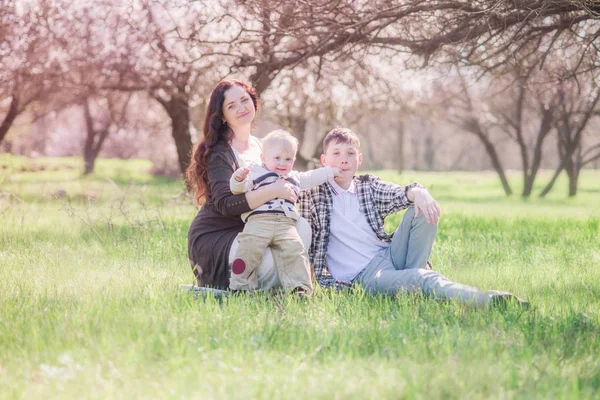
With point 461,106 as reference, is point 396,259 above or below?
below

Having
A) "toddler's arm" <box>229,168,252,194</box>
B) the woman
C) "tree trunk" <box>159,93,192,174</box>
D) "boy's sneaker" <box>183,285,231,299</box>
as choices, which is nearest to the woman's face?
the woman

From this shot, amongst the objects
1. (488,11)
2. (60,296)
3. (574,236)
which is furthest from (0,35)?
(574,236)

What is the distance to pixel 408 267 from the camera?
416 centimetres

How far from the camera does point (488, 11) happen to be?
4.84 m

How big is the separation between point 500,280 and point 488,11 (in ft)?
6.83

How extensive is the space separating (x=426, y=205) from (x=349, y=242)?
2.07 ft

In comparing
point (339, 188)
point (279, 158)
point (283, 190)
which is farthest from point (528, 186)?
point (283, 190)

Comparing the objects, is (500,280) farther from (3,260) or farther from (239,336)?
(3,260)

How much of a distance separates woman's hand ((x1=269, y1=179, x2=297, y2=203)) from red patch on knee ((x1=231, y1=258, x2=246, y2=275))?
0.48 metres

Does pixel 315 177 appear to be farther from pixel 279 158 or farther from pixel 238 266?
pixel 238 266

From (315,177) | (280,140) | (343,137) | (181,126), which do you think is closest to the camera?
(280,140)

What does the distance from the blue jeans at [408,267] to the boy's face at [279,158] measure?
86 cm

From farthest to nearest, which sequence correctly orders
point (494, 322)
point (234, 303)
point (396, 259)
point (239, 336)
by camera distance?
point (396, 259) → point (234, 303) → point (494, 322) → point (239, 336)

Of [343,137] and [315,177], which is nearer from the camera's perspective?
[315,177]
